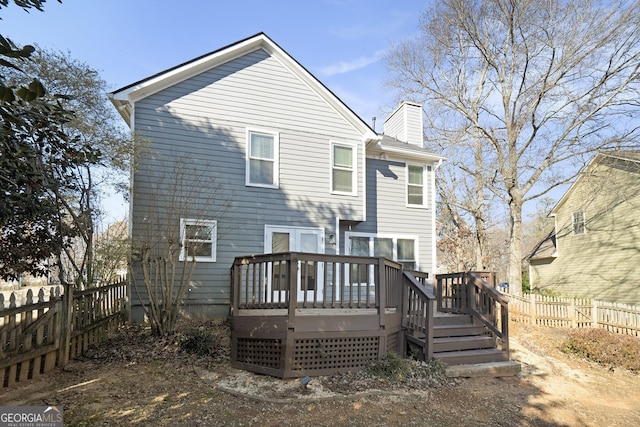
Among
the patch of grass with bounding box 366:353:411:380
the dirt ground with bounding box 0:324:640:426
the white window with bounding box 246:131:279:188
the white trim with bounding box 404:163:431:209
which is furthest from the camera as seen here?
the white trim with bounding box 404:163:431:209

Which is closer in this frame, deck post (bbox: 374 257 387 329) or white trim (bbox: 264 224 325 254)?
deck post (bbox: 374 257 387 329)

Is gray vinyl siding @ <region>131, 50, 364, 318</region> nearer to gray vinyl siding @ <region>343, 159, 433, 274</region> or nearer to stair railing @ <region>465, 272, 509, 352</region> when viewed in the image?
gray vinyl siding @ <region>343, 159, 433, 274</region>

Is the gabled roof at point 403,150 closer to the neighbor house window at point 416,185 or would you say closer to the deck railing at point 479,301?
the neighbor house window at point 416,185

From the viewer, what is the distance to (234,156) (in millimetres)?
10375

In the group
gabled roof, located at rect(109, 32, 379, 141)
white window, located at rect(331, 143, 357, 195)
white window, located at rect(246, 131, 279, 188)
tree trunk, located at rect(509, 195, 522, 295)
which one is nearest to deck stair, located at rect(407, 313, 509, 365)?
white window, located at rect(331, 143, 357, 195)

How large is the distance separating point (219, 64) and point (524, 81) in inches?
531

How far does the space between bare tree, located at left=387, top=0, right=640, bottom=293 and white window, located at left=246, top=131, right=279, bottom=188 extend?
10.7 metres

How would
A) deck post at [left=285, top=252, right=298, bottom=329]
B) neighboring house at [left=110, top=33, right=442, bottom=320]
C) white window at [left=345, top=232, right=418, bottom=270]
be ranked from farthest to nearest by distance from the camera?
white window at [left=345, top=232, right=418, bottom=270]
neighboring house at [left=110, top=33, right=442, bottom=320]
deck post at [left=285, top=252, right=298, bottom=329]

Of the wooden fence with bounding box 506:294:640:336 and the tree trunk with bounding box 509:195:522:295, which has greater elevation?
the tree trunk with bounding box 509:195:522:295

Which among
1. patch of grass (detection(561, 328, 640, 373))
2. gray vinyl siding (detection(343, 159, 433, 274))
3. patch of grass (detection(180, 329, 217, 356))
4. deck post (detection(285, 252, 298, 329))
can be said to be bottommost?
patch of grass (detection(561, 328, 640, 373))

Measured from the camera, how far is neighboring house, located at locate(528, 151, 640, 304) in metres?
16.4

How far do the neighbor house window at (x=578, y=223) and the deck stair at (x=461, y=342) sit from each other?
1484 cm

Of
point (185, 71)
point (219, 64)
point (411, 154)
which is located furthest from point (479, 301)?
point (185, 71)

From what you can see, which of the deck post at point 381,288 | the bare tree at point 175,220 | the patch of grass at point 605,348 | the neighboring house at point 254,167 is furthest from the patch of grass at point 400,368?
A: the patch of grass at point 605,348
